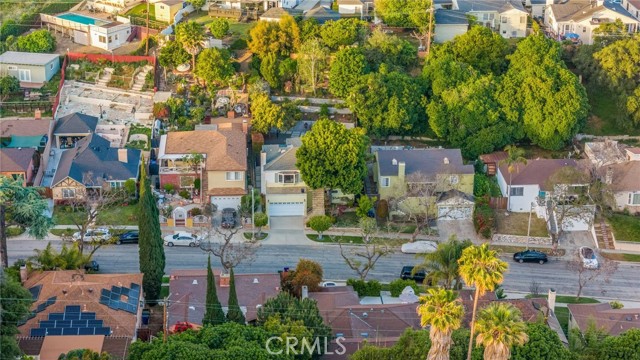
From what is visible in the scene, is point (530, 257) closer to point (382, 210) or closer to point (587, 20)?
point (382, 210)

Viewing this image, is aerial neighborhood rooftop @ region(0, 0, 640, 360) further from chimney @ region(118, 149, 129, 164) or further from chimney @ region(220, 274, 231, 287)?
chimney @ region(118, 149, 129, 164)

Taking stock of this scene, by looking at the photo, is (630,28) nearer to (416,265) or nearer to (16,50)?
(416,265)

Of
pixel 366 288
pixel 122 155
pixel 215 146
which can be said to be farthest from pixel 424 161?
pixel 122 155

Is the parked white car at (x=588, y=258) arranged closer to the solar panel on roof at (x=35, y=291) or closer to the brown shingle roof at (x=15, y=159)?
the solar panel on roof at (x=35, y=291)

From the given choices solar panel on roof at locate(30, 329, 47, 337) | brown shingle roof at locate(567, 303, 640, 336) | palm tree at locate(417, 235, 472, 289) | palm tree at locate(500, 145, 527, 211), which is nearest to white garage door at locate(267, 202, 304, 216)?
palm tree at locate(417, 235, 472, 289)

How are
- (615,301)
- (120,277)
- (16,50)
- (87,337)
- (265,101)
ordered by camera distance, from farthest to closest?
(16,50) → (265,101) → (615,301) → (120,277) → (87,337)

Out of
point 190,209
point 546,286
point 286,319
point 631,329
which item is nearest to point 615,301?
point 546,286
